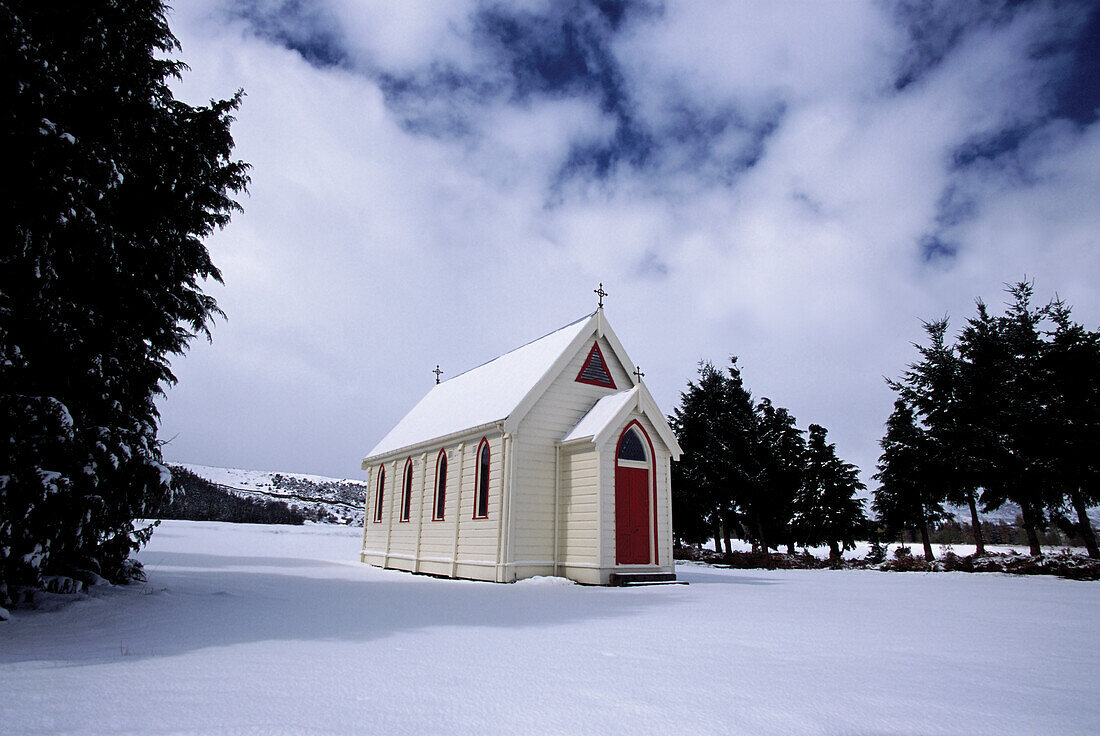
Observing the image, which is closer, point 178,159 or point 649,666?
point 649,666

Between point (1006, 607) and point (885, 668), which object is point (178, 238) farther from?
point (1006, 607)

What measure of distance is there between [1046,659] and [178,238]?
533 inches

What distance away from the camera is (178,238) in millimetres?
10547

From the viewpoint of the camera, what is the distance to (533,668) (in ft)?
18.5

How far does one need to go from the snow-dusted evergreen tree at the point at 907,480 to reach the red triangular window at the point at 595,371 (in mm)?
20364

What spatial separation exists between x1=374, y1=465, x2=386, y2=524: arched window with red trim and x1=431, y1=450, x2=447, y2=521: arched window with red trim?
19.6 feet

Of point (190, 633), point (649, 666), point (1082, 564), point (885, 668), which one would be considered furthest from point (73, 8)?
point (1082, 564)

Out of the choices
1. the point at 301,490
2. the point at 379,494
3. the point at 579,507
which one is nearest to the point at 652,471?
the point at 579,507

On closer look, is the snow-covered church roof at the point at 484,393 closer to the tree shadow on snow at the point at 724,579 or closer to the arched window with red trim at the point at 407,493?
the arched window with red trim at the point at 407,493

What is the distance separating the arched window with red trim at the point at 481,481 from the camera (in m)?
18.9

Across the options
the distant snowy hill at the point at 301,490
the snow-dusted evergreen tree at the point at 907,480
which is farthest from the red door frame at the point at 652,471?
the distant snowy hill at the point at 301,490

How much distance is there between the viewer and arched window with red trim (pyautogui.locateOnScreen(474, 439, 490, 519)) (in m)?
18.9

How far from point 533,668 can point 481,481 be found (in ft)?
45.3

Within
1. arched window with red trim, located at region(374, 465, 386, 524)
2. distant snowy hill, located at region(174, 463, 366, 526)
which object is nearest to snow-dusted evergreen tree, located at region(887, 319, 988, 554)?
arched window with red trim, located at region(374, 465, 386, 524)
